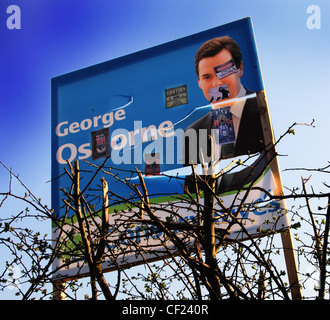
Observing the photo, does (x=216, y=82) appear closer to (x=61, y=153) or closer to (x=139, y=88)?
(x=139, y=88)

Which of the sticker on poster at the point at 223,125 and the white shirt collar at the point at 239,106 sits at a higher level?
the white shirt collar at the point at 239,106

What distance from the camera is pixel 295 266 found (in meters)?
4.46

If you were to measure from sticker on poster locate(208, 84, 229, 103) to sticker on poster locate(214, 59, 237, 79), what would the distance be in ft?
0.57

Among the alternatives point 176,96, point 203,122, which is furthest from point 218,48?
point 203,122

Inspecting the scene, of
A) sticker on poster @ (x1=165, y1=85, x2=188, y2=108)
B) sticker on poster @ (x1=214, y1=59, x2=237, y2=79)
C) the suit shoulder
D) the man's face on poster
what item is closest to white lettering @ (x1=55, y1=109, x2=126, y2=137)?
sticker on poster @ (x1=165, y1=85, x2=188, y2=108)

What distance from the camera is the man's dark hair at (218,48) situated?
229 inches

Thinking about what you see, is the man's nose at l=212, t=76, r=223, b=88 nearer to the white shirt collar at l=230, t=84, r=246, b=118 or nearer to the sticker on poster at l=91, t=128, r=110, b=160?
the white shirt collar at l=230, t=84, r=246, b=118

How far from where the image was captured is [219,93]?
5.75 metres

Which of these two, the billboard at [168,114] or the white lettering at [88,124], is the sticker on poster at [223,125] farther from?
the white lettering at [88,124]

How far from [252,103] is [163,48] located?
6.16ft

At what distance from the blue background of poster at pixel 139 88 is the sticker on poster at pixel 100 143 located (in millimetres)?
104

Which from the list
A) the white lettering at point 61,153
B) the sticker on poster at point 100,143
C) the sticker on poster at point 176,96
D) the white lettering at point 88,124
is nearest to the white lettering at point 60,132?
the white lettering at point 88,124

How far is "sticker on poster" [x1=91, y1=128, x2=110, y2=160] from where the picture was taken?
625cm
